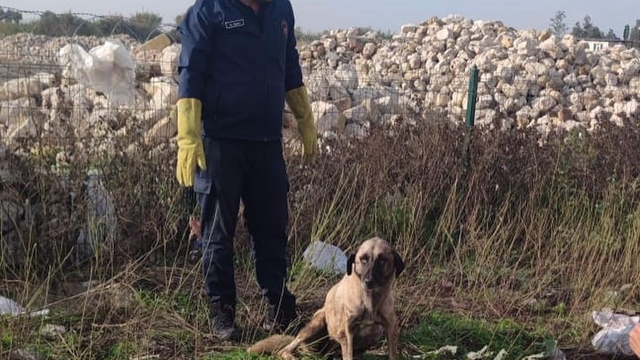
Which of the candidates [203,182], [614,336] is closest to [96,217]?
[203,182]

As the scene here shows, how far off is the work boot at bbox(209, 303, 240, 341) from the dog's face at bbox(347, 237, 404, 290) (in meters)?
0.81

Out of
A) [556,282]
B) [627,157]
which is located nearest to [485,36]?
[627,157]

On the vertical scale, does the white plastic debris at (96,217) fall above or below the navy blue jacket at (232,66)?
below

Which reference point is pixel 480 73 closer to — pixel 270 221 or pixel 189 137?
pixel 270 221

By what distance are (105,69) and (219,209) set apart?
3693mm

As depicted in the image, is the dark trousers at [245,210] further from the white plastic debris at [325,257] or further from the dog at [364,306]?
the white plastic debris at [325,257]

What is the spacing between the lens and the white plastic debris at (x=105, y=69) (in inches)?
285

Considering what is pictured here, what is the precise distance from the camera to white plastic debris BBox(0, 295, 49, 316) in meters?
4.15

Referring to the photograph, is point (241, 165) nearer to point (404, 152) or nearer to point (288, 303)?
point (288, 303)

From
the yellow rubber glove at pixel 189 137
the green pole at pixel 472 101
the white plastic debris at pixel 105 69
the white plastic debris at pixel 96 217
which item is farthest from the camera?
the white plastic debris at pixel 105 69

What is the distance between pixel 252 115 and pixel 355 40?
15.0 metres

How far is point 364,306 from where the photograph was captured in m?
3.96

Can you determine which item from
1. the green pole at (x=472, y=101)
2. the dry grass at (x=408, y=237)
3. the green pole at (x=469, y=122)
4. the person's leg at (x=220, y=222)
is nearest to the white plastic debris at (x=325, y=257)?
the dry grass at (x=408, y=237)

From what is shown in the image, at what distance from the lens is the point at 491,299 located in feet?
17.2
